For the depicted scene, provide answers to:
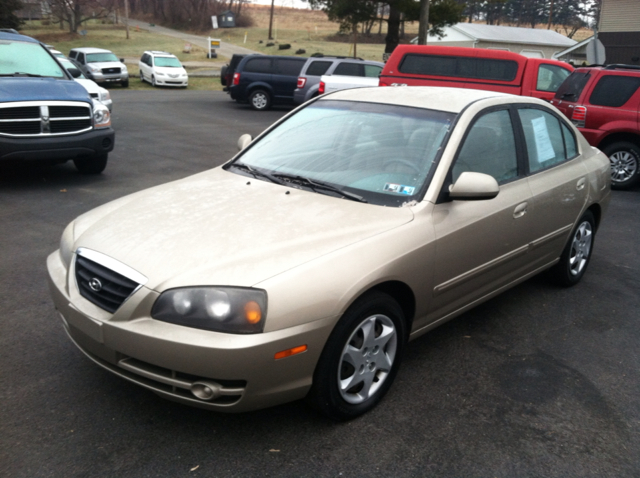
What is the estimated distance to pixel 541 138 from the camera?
4.66 meters

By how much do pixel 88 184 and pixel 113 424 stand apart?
6.13 m

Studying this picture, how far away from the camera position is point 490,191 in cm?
350

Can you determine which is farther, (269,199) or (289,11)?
(289,11)

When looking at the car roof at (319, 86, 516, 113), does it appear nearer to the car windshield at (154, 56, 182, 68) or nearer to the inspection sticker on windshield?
the inspection sticker on windshield

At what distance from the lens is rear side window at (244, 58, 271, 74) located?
2159 cm

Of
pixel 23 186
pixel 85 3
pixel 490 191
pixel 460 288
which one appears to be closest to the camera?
pixel 490 191

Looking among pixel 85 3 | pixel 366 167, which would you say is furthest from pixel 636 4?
pixel 85 3

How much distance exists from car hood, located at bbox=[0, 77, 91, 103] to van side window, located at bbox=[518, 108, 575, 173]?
20.1 feet

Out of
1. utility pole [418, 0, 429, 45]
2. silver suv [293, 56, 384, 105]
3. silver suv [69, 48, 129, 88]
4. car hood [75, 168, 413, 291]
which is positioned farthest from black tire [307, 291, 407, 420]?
silver suv [69, 48, 129, 88]

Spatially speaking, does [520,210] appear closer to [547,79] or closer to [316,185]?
[316,185]

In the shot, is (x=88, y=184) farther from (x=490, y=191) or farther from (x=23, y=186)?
(x=490, y=191)

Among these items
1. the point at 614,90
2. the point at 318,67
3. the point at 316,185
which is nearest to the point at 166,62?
the point at 318,67

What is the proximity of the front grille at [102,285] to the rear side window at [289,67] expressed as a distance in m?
19.4

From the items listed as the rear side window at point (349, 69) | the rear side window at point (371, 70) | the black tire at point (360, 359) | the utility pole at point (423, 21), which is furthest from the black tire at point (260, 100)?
the black tire at point (360, 359)
